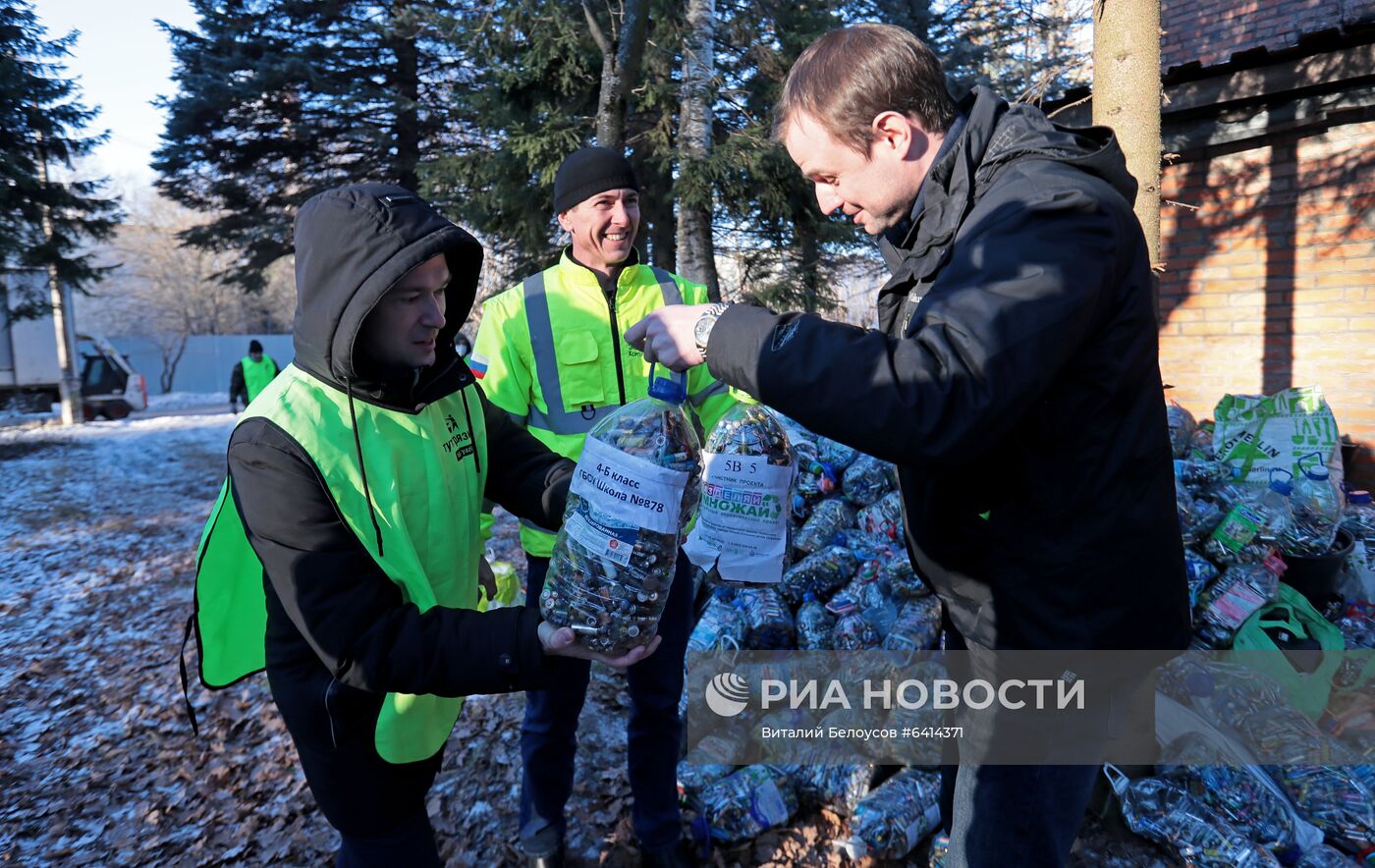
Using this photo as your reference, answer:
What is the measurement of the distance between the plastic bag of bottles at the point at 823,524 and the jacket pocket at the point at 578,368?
6.99 feet

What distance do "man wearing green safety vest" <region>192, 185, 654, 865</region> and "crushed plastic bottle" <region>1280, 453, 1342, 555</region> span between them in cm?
352

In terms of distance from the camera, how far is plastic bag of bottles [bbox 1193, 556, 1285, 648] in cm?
319

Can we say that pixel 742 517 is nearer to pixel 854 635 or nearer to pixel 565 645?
pixel 565 645

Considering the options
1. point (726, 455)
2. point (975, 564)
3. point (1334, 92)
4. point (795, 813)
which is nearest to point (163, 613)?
point (795, 813)

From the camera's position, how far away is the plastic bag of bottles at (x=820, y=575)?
3.95 meters

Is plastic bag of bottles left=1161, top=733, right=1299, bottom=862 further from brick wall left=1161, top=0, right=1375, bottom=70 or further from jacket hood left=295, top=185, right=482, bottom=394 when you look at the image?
brick wall left=1161, top=0, right=1375, bottom=70

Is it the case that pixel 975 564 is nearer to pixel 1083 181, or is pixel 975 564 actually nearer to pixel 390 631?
pixel 1083 181

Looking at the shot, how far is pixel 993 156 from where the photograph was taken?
1396 mm

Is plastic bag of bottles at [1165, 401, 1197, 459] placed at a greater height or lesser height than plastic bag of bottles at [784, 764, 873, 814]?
greater

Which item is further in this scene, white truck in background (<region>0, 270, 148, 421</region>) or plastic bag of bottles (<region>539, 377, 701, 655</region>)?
white truck in background (<region>0, 270, 148, 421</region>)

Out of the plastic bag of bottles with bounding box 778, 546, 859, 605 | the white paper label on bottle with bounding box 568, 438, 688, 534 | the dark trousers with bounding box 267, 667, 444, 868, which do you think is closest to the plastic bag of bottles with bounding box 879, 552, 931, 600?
the plastic bag of bottles with bounding box 778, 546, 859, 605

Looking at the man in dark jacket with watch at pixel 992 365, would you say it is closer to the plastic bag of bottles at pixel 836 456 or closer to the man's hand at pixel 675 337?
the man's hand at pixel 675 337

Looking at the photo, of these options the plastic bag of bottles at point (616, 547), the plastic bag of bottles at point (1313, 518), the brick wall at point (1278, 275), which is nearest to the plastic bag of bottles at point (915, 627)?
the plastic bag of bottles at point (1313, 518)

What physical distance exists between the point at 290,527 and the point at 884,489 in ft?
12.2
